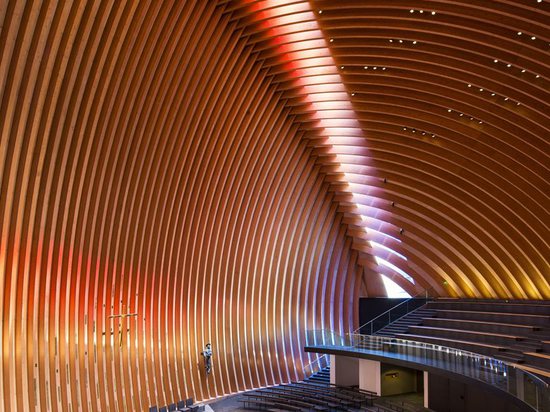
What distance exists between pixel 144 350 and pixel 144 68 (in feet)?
29.7

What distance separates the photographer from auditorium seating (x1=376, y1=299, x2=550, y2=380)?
67.0 ft

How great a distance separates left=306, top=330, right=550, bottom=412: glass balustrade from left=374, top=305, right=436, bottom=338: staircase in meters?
2.31

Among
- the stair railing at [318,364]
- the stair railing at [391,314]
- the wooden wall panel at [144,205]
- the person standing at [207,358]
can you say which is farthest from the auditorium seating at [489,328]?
the person standing at [207,358]

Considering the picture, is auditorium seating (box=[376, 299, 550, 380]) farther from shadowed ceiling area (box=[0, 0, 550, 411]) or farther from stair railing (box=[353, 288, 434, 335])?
shadowed ceiling area (box=[0, 0, 550, 411])

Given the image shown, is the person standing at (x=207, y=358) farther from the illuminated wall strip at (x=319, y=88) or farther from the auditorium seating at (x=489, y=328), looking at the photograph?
the illuminated wall strip at (x=319, y=88)

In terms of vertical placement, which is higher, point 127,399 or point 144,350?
point 144,350

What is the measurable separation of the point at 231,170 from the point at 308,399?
27.9 feet

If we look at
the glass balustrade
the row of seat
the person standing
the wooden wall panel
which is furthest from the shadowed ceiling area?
the glass balustrade

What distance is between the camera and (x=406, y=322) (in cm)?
2975

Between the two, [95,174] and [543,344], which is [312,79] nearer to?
[95,174]

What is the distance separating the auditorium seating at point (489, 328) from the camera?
67.0ft

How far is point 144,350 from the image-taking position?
22.1m

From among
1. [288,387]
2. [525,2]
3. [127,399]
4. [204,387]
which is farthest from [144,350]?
[525,2]

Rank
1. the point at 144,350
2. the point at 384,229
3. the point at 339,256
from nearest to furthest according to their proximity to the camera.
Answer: the point at 144,350 < the point at 384,229 < the point at 339,256
